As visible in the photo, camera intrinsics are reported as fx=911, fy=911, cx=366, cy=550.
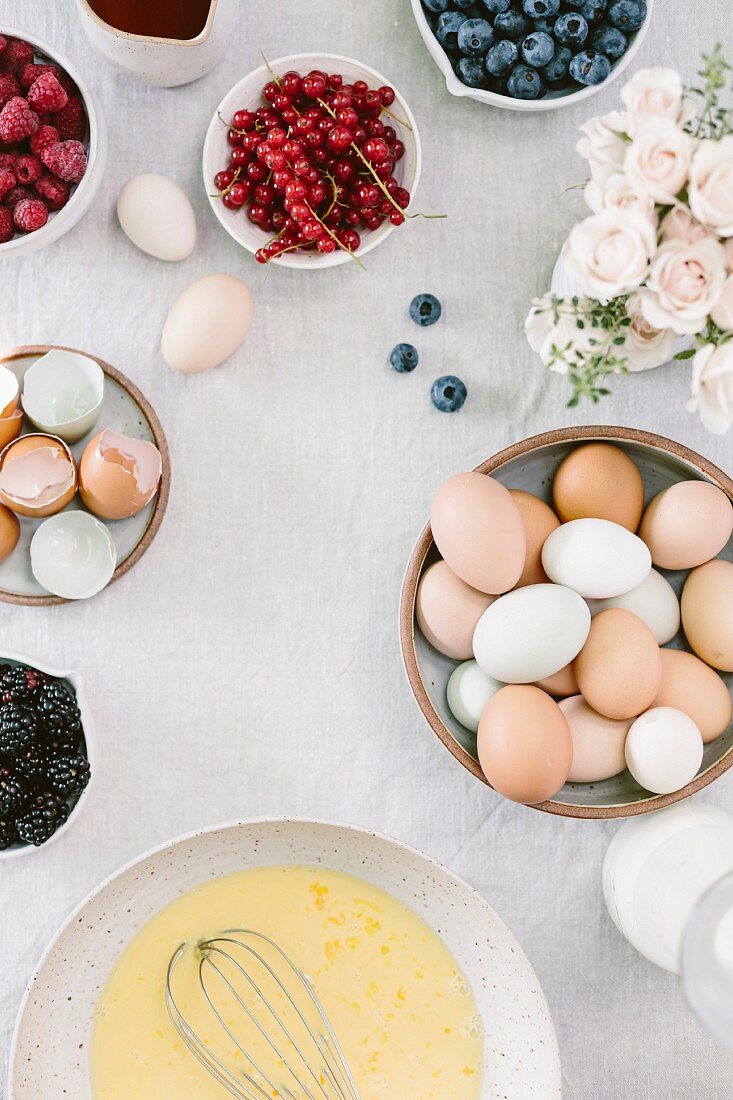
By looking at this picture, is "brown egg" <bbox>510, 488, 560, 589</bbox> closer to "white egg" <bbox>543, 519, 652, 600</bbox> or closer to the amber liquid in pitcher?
"white egg" <bbox>543, 519, 652, 600</bbox>

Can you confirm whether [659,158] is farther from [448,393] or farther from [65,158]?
[65,158]

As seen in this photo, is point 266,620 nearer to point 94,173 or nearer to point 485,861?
point 485,861

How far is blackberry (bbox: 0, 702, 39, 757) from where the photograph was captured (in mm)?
681

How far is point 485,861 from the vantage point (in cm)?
77

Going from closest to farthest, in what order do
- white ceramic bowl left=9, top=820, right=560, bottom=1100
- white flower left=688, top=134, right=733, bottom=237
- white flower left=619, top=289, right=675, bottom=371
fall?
Result: white flower left=688, top=134, right=733, bottom=237 → white flower left=619, top=289, right=675, bottom=371 → white ceramic bowl left=9, top=820, right=560, bottom=1100

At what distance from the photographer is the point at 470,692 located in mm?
698

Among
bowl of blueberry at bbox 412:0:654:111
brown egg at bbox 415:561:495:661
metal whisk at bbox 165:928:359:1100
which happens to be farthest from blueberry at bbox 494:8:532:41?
metal whisk at bbox 165:928:359:1100

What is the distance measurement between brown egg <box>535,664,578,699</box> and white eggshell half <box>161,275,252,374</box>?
36 centimetres

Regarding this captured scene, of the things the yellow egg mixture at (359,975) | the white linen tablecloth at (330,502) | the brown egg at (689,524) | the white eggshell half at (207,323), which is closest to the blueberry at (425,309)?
the white linen tablecloth at (330,502)

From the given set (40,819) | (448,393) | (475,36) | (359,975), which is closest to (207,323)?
(448,393)

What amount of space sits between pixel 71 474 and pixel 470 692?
35 cm

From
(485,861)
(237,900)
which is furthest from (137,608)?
(485,861)

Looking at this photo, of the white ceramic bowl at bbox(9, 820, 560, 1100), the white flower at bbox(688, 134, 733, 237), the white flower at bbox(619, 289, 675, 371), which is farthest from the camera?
the white ceramic bowl at bbox(9, 820, 560, 1100)

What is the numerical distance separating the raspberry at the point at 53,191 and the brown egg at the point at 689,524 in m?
0.52
